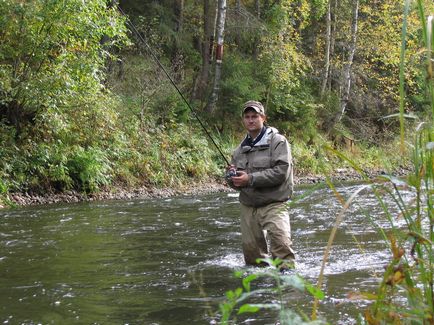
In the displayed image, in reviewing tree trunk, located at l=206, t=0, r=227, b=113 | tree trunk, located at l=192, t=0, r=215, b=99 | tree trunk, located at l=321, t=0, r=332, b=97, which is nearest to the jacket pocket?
tree trunk, located at l=206, t=0, r=227, b=113

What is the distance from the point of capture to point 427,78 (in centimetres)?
230

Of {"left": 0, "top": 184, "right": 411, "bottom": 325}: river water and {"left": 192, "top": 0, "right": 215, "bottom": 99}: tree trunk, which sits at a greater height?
{"left": 192, "top": 0, "right": 215, "bottom": 99}: tree trunk

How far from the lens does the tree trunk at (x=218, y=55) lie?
19531 mm

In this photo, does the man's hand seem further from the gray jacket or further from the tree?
the tree

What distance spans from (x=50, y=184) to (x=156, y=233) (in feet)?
16.1

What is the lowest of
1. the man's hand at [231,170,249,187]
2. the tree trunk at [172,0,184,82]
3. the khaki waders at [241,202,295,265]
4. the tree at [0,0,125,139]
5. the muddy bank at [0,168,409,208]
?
the muddy bank at [0,168,409,208]

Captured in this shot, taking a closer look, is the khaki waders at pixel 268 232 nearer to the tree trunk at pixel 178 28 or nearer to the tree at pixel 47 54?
the tree at pixel 47 54

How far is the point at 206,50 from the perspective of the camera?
2166 centimetres

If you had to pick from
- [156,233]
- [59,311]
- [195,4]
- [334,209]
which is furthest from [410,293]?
[195,4]

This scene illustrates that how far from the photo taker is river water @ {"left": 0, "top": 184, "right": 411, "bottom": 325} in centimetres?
445

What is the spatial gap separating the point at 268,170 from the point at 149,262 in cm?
165

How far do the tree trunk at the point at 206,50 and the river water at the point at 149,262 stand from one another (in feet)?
35.6

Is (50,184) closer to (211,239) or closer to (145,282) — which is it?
(211,239)

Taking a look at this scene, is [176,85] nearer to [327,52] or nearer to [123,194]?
[123,194]
